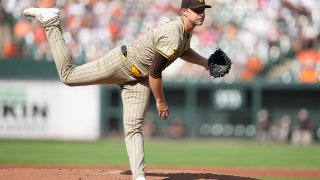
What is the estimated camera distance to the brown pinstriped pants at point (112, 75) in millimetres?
6195

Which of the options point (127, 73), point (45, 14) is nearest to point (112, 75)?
point (127, 73)

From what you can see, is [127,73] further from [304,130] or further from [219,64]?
[304,130]

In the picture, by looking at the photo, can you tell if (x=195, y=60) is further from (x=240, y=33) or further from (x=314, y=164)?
(x=240, y=33)

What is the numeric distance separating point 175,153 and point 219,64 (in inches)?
353

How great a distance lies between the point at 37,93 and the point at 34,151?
390cm

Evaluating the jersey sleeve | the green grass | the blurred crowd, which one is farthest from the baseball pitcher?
the blurred crowd

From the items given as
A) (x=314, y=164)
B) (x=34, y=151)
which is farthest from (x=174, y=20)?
(x=34, y=151)

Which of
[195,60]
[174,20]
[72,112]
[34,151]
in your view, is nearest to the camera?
[174,20]

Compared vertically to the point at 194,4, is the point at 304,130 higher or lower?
lower

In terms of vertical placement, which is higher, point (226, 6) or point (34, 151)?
point (226, 6)

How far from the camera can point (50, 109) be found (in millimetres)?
18859

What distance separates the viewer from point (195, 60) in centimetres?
667

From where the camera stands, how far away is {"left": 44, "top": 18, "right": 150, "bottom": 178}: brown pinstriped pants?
20.3 ft

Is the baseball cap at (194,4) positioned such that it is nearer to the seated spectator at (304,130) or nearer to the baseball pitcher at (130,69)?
the baseball pitcher at (130,69)
